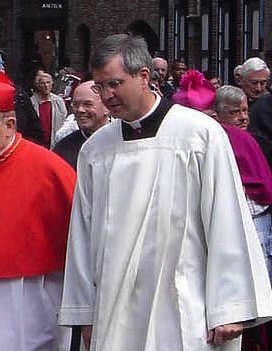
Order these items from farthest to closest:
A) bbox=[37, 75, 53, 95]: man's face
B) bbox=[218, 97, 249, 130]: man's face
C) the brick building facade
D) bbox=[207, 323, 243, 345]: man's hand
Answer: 1. the brick building facade
2. bbox=[37, 75, 53, 95]: man's face
3. bbox=[218, 97, 249, 130]: man's face
4. bbox=[207, 323, 243, 345]: man's hand

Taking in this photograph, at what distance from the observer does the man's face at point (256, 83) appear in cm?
1014

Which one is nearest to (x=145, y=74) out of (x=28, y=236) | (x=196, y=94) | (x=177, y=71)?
(x=28, y=236)

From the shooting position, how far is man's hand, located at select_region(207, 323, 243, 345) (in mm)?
5027

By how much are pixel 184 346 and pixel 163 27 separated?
2872 centimetres

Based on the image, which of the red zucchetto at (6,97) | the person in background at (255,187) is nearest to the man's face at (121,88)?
the red zucchetto at (6,97)

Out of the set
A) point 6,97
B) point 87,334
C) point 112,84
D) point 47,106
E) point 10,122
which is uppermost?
point 112,84

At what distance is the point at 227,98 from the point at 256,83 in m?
2.45

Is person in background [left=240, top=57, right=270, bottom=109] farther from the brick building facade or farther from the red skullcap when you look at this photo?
the brick building facade

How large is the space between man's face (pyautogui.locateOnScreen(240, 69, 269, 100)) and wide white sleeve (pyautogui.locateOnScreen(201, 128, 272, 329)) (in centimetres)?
507

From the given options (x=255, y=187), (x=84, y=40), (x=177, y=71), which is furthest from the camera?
(x=84, y=40)

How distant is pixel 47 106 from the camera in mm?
12461

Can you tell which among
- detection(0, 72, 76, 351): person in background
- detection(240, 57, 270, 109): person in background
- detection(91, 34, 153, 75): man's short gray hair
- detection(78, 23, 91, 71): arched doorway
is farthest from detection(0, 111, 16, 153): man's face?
detection(78, 23, 91, 71): arched doorway

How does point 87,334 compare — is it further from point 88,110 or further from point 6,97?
point 88,110

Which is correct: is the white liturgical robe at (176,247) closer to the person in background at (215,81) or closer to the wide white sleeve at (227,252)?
the wide white sleeve at (227,252)
